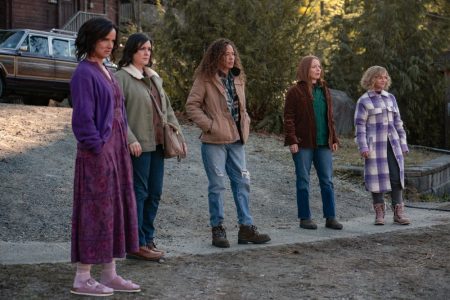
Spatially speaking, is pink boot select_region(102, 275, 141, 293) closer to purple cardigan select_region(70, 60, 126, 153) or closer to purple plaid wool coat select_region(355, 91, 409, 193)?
purple cardigan select_region(70, 60, 126, 153)

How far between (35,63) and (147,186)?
11855 millimetres

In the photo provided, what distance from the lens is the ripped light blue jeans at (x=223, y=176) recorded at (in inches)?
254

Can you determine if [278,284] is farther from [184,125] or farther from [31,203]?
[184,125]

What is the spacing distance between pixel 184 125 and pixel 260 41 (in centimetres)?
229

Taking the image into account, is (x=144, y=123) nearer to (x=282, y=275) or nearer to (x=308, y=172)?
(x=282, y=275)

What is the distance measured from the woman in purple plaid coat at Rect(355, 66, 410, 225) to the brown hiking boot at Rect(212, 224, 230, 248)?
7.52 feet

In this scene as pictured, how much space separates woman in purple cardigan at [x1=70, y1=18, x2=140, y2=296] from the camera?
4.57 meters

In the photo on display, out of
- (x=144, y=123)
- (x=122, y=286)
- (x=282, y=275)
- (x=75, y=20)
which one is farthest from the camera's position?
(x=75, y=20)

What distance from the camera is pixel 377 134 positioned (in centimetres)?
807

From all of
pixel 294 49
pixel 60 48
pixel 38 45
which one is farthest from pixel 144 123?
pixel 60 48

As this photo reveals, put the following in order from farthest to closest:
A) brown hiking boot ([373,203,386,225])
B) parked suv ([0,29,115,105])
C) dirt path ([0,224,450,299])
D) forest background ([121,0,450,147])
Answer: parked suv ([0,29,115,105])
forest background ([121,0,450,147])
brown hiking boot ([373,203,386,225])
dirt path ([0,224,450,299])

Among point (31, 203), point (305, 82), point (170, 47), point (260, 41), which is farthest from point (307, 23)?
point (31, 203)

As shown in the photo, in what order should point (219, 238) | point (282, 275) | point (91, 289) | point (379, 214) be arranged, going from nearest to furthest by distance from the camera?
point (91, 289), point (282, 275), point (219, 238), point (379, 214)

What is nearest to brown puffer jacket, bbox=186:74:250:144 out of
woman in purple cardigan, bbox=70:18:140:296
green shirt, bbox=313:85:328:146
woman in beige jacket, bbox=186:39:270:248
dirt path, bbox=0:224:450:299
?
woman in beige jacket, bbox=186:39:270:248
